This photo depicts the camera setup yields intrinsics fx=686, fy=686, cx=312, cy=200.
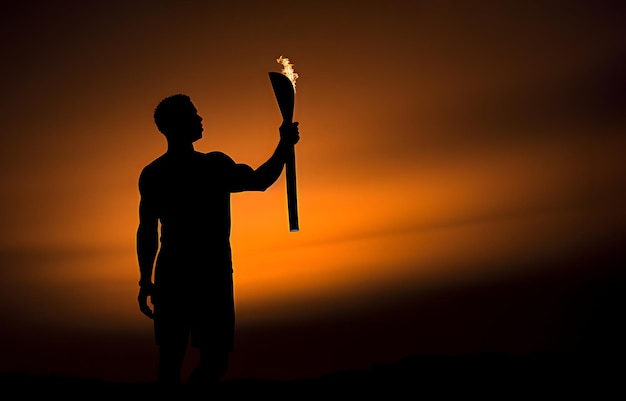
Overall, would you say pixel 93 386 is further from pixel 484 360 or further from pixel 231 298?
pixel 484 360

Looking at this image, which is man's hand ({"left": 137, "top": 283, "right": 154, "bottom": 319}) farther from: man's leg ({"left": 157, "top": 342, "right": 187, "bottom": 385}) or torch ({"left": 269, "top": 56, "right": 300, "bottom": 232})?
torch ({"left": 269, "top": 56, "right": 300, "bottom": 232})

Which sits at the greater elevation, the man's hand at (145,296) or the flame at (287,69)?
the flame at (287,69)

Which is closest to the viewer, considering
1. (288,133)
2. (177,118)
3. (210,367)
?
(210,367)

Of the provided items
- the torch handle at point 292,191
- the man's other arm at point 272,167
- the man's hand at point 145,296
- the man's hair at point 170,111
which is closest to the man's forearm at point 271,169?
the man's other arm at point 272,167

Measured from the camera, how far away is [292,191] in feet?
22.8

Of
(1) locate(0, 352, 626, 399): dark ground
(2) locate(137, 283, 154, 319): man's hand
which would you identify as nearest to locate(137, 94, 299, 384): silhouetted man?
(2) locate(137, 283, 154, 319): man's hand

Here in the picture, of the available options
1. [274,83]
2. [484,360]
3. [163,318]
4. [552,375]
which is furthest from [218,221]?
[484,360]


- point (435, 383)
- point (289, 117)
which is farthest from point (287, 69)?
point (435, 383)

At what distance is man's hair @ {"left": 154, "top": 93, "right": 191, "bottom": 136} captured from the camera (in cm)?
647

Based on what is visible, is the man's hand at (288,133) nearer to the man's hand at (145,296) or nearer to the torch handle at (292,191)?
the torch handle at (292,191)

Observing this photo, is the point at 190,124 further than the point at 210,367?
Yes

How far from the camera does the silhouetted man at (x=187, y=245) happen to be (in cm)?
635

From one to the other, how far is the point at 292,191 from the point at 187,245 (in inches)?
48.5

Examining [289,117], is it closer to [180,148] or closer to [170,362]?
[180,148]
